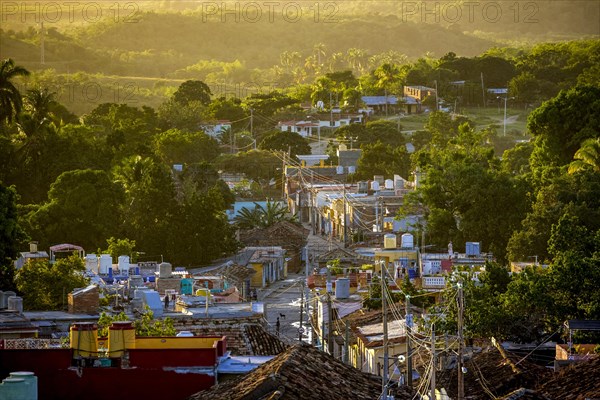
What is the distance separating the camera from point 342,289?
46.6 metres

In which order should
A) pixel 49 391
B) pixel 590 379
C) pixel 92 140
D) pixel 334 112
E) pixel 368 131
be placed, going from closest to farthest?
pixel 49 391
pixel 590 379
pixel 92 140
pixel 368 131
pixel 334 112

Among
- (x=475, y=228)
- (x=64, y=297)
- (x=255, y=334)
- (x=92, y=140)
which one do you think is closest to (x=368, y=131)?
(x=92, y=140)

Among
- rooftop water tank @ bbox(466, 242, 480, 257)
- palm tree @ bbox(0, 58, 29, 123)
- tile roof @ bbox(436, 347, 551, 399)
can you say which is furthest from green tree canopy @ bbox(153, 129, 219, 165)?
tile roof @ bbox(436, 347, 551, 399)

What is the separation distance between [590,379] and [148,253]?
120ft

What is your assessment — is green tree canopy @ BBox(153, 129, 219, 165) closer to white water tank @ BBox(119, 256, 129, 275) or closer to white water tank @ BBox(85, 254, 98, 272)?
white water tank @ BBox(119, 256, 129, 275)

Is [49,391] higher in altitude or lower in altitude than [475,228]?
higher

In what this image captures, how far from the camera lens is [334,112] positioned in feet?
383

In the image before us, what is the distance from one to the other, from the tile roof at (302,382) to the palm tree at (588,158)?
3921cm

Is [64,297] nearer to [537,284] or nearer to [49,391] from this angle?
[537,284]

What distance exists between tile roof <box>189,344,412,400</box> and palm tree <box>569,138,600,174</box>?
39.2 meters

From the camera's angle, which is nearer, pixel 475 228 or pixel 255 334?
pixel 255 334

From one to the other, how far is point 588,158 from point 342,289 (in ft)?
66.7

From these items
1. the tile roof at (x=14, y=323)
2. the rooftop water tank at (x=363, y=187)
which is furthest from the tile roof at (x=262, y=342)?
the rooftop water tank at (x=363, y=187)

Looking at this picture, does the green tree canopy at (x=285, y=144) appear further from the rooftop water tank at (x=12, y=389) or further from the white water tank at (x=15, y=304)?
the rooftop water tank at (x=12, y=389)
